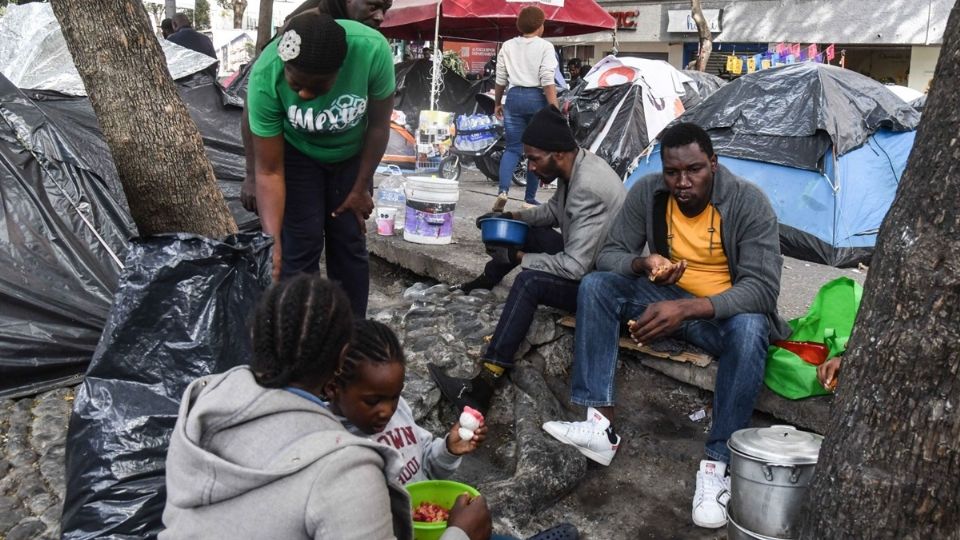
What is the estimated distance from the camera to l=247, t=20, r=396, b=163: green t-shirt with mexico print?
A: 308 cm

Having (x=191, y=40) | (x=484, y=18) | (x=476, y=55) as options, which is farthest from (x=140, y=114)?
(x=476, y=55)

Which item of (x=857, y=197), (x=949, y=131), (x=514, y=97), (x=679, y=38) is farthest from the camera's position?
(x=679, y=38)

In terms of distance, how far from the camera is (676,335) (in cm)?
347

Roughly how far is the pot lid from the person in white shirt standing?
189 inches

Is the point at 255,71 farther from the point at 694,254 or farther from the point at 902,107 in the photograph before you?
the point at 902,107

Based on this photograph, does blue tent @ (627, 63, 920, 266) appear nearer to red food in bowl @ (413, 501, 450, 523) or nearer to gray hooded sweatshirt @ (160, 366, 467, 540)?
red food in bowl @ (413, 501, 450, 523)

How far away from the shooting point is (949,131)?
6.04 feet

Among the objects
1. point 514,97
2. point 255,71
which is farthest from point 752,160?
point 255,71

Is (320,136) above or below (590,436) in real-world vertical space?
above

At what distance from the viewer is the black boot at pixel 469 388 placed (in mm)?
3670

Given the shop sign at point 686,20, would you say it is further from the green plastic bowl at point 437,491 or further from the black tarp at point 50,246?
the green plastic bowl at point 437,491

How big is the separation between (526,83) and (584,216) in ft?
12.7

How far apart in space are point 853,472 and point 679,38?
20.6 m

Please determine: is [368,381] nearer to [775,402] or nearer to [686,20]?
[775,402]
